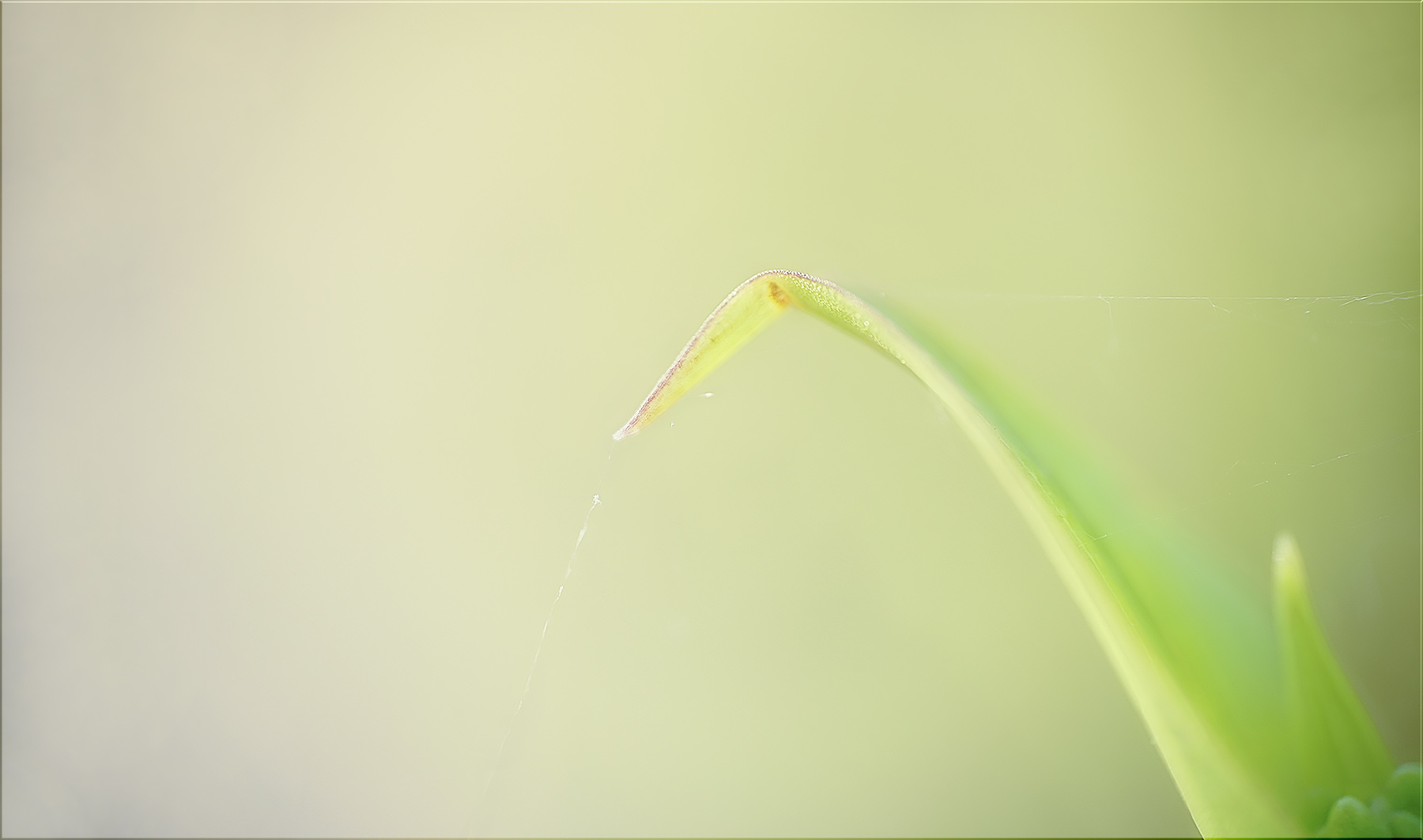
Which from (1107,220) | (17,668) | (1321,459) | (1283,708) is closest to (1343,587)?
(1321,459)

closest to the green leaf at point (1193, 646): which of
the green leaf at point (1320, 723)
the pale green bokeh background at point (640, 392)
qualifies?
the green leaf at point (1320, 723)

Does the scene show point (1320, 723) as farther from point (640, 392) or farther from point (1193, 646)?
point (640, 392)

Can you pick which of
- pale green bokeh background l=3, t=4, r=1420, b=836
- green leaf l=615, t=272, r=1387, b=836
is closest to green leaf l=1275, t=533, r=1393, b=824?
green leaf l=615, t=272, r=1387, b=836

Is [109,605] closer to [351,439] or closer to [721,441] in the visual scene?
[351,439]

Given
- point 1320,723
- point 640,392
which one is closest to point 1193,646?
point 1320,723

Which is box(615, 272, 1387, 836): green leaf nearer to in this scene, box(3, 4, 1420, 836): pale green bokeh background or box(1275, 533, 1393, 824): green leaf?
box(1275, 533, 1393, 824): green leaf

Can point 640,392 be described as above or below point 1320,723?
above

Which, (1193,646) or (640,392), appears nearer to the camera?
(1193,646)

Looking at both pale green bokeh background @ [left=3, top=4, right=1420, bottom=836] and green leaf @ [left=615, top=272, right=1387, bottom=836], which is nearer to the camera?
green leaf @ [left=615, top=272, right=1387, bottom=836]
